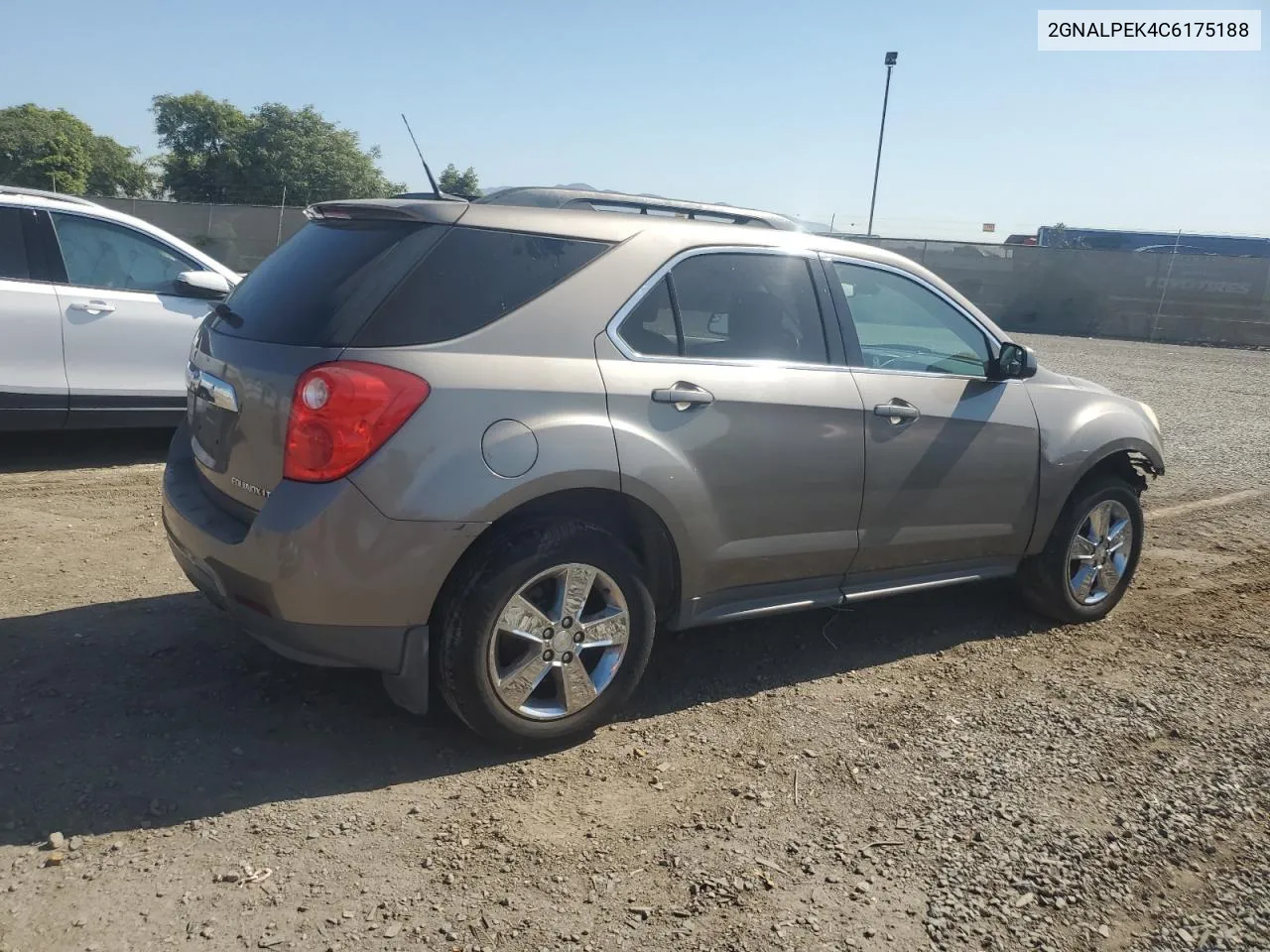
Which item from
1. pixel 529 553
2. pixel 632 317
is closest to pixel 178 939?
pixel 529 553

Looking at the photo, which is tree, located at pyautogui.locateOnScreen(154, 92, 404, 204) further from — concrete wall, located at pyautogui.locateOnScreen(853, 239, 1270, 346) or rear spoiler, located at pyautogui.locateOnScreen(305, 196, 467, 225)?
rear spoiler, located at pyautogui.locateOnScreen(305, 196, 467, 225)

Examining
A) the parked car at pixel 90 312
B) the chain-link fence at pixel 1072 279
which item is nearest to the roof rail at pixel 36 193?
the parked car at pixel 90 312

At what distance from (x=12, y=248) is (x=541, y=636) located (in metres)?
5.18

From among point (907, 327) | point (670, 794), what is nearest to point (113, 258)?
point (907, 327)

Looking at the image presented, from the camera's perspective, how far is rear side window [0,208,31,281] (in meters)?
6.68

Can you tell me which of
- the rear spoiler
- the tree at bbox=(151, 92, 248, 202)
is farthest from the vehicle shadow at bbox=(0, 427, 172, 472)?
the tree at bbox=(151, 92, 248, 202)

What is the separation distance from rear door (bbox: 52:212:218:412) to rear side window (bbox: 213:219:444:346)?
362 cm

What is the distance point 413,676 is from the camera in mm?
3377

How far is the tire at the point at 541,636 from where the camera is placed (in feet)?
11.1

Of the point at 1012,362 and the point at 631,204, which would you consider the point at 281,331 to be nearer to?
the point at 631,204

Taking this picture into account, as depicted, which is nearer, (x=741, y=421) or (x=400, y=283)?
(x=400, y=283)

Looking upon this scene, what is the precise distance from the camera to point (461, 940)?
105 inches

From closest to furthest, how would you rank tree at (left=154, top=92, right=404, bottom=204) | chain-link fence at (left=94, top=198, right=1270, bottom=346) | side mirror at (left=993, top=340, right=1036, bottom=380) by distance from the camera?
1. side mirror at (left=993, top=340, right=1036, bottom=380)
2. chain-link fence at (left=94, top=198, right=1270, bottom=346)
3. tree at (left=154, top=92, right=404, bottom=204)

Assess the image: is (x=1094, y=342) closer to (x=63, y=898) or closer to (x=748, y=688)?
(x=748, y=688)
